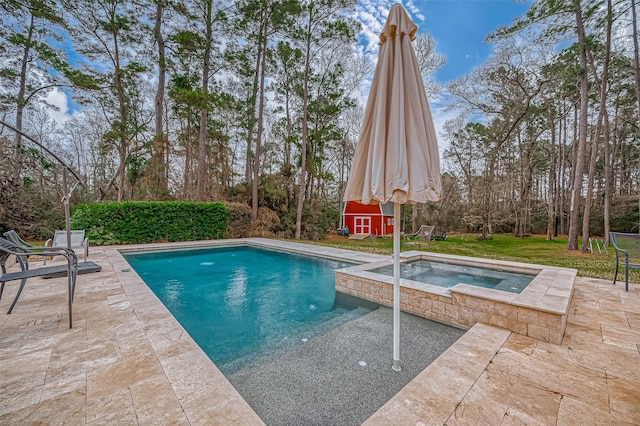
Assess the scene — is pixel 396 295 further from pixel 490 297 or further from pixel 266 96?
pixel 266 96

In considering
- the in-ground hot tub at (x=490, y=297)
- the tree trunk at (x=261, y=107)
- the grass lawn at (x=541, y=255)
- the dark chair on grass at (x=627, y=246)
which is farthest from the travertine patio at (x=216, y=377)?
the tree trunk at (x=261, y=107)

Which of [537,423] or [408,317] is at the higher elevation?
[537,423]

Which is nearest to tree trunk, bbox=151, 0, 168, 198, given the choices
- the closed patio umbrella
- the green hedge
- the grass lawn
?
the green hedge

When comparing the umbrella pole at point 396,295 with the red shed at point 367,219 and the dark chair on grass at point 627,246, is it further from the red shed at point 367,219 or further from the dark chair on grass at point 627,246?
the red shed at point 367,219

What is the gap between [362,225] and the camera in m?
20.8

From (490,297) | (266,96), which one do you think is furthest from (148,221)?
(490,297)

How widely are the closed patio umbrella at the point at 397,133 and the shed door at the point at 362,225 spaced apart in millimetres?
18530

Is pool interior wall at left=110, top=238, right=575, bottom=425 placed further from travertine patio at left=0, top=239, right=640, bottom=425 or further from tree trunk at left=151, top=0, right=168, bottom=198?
tree trunk at left=151, top=0, right=168, bottom=198

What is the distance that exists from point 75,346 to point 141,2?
14991mm

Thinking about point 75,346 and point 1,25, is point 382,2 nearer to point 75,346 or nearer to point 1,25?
point 75,346

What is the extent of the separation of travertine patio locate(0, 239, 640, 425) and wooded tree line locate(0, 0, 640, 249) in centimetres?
1008

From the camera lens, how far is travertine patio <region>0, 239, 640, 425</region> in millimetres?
1574

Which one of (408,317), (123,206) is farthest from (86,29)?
(408,317)

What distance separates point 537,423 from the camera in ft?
5.03
